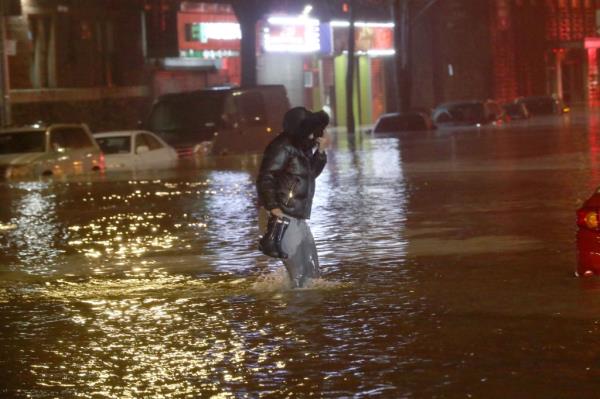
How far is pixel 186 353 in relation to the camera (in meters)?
8.22

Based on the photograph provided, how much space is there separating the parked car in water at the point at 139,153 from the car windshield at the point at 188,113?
1608 millimetres

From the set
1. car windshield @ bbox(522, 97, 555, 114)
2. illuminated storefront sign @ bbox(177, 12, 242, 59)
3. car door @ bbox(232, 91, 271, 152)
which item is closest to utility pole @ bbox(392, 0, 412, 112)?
illuminated storefront sign @ bbox(177, 12, 242, 59)

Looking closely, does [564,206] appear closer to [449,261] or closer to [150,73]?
[449,261]

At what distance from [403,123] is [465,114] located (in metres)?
4.42

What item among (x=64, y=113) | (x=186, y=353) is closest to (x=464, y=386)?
(x=186, y=353)

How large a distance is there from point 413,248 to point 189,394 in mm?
6222

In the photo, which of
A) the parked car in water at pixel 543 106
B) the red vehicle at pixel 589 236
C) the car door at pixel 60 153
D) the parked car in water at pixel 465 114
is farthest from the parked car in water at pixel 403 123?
the red vehicle at pixel 589 236

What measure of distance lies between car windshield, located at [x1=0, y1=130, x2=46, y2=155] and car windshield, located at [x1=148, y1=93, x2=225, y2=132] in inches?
207

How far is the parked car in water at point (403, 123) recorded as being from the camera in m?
48.7

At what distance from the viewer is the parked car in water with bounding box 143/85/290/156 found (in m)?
28.8

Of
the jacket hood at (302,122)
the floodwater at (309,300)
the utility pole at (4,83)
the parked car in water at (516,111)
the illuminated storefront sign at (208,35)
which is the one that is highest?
the illuminated storefront sign at (208,35)

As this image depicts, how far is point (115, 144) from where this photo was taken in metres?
27.9

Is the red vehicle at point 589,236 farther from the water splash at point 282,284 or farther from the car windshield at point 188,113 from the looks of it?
the car windshield at point 188,113

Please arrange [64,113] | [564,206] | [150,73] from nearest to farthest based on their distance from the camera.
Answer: [564,206]
[64,113]
[150,73]
